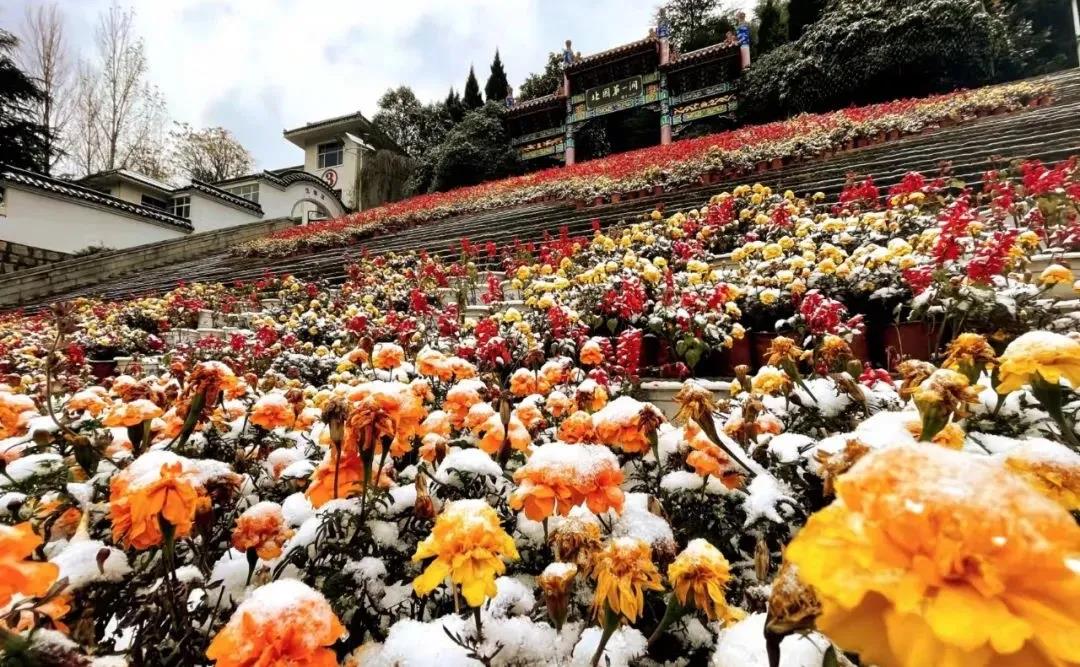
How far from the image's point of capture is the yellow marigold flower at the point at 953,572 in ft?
0.94

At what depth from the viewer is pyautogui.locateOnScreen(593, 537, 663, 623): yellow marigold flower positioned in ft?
1.96

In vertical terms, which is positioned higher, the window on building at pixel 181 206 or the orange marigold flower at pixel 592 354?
the window on building at pixel 181 206

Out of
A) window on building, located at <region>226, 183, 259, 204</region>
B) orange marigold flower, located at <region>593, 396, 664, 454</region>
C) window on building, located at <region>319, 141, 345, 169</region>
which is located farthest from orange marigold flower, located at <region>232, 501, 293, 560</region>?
window on building, located at <region>319, 141, 345, 169</region>

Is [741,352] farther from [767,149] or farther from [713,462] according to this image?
[767,149]

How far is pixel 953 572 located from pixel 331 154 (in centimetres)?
2357

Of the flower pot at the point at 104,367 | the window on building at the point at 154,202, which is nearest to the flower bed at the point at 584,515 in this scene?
the flower pot at the point at 104,367

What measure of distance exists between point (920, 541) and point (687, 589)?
39cm

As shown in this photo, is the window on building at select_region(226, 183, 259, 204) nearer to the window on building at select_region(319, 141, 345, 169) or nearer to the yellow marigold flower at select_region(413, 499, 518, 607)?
the window on building at select_region(319, 141, 345, 169)

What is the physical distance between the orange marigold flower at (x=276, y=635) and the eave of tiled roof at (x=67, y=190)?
1421 centimetres

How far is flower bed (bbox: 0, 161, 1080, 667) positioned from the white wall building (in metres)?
12.8

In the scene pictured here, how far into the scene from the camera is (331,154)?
2073 centimetres

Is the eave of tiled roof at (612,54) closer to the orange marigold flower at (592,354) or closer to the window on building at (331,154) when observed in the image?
the window on building at (331,154)

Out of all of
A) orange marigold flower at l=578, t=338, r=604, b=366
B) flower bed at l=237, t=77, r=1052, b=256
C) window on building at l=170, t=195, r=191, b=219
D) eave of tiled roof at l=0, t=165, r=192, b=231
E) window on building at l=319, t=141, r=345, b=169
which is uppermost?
window on building at l=319, t=141, r=345, b=169

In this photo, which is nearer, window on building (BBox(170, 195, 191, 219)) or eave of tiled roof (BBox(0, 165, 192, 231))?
eave of tiled roof (BBox(0, 165, 192, 231))
